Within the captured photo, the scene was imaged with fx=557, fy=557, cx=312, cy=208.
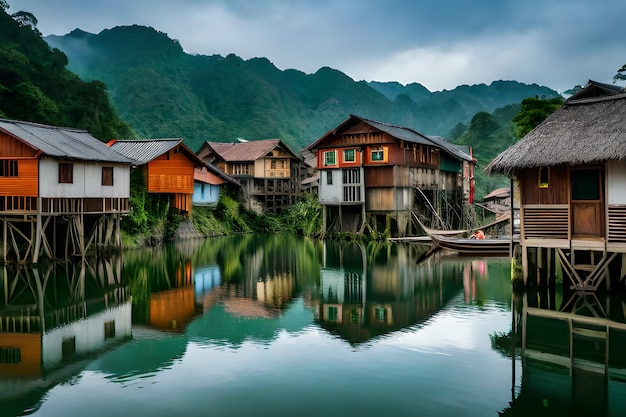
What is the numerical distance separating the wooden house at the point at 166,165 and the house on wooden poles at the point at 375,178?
10.2 metres

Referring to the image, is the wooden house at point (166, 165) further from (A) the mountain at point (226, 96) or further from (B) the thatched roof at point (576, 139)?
(A) the mountain at point (226, 96)

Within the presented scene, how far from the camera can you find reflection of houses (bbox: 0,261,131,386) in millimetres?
14438

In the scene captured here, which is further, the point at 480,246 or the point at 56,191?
the point at 480,246

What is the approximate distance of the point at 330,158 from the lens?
4466cm

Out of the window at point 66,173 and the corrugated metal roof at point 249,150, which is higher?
the corrugated metal roof at point 249,150

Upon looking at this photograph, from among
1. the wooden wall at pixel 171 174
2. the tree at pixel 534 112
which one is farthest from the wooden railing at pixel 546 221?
the wooden wall at pixel 171 174

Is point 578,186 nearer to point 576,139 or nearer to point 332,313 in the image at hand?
point 576,139

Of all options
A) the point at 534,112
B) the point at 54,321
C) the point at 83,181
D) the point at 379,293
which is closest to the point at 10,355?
the point at 54,321

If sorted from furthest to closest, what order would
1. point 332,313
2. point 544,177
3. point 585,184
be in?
point 544,177 → point 585,184 → point 332,313

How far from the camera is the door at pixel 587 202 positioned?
19.4 metres

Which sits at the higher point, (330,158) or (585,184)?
(330,158)

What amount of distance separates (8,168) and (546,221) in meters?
24.9

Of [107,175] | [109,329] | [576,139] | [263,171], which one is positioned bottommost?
[109,329]

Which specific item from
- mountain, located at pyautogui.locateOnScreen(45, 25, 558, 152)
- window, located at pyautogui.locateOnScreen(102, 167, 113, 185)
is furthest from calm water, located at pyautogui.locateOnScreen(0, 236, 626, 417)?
mountain, located at pyautogui.locateOnScreen(45, 25, 558, 152)
